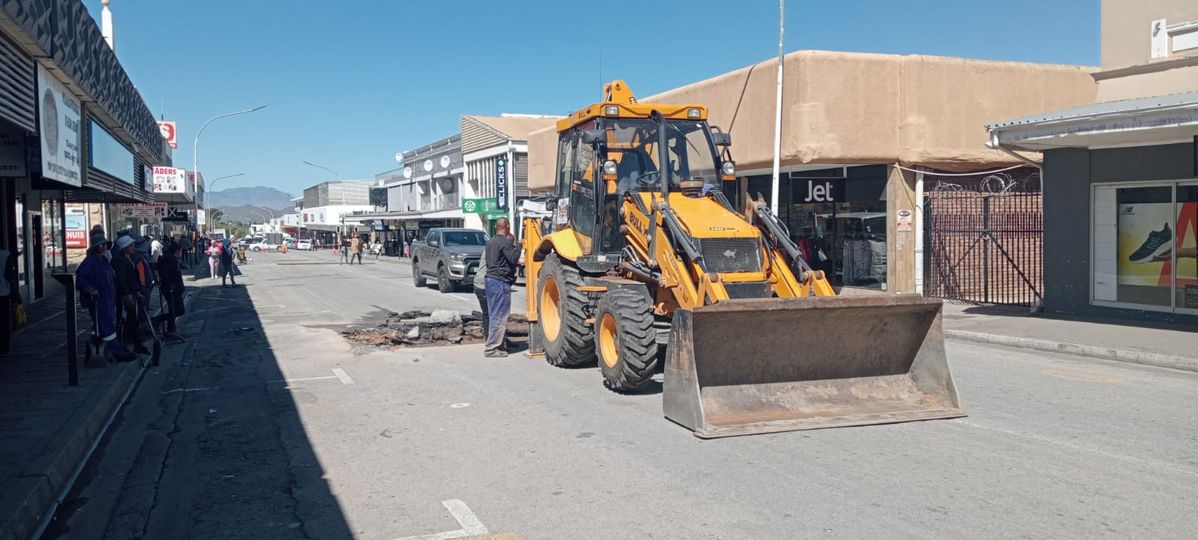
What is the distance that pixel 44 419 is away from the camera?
315 inches

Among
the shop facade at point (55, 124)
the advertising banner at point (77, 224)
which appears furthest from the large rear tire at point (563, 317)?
the advertising banner at point (77, 224)

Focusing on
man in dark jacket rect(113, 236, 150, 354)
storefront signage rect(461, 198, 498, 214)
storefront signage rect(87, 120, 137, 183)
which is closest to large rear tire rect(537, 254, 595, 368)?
man in dark jacket rect(113, 236, 150, 354)

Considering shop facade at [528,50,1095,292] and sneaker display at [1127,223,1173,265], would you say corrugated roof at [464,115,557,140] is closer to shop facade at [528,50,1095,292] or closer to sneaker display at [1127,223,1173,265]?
shop facade at [528,50,1095,292]

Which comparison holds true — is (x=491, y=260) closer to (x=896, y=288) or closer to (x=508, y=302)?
(x=508, y=302)

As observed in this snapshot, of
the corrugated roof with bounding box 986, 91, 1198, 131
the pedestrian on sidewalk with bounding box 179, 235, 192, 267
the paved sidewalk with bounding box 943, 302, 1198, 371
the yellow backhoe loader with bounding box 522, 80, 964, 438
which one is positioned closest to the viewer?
the yellow backhoe loader with bounding box 522, 80, 964, 438

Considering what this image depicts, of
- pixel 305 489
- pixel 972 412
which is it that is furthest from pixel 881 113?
pixel 305 489

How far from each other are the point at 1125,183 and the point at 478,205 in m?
35.3

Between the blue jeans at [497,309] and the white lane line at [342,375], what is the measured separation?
200 centimetres

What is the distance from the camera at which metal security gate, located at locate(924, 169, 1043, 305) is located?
19219 mm

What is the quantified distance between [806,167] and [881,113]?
95.6 inches

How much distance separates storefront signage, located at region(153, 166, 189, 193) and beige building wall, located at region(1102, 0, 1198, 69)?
104 feet

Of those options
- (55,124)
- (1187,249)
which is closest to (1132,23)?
(1187,249)

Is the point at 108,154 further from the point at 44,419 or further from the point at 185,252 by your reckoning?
the point at 185,252

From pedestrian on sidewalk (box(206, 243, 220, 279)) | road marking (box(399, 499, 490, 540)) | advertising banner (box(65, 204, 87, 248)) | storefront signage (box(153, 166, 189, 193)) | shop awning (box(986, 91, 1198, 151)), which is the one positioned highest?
storefront signage (box(153, 166, 189, 193))
